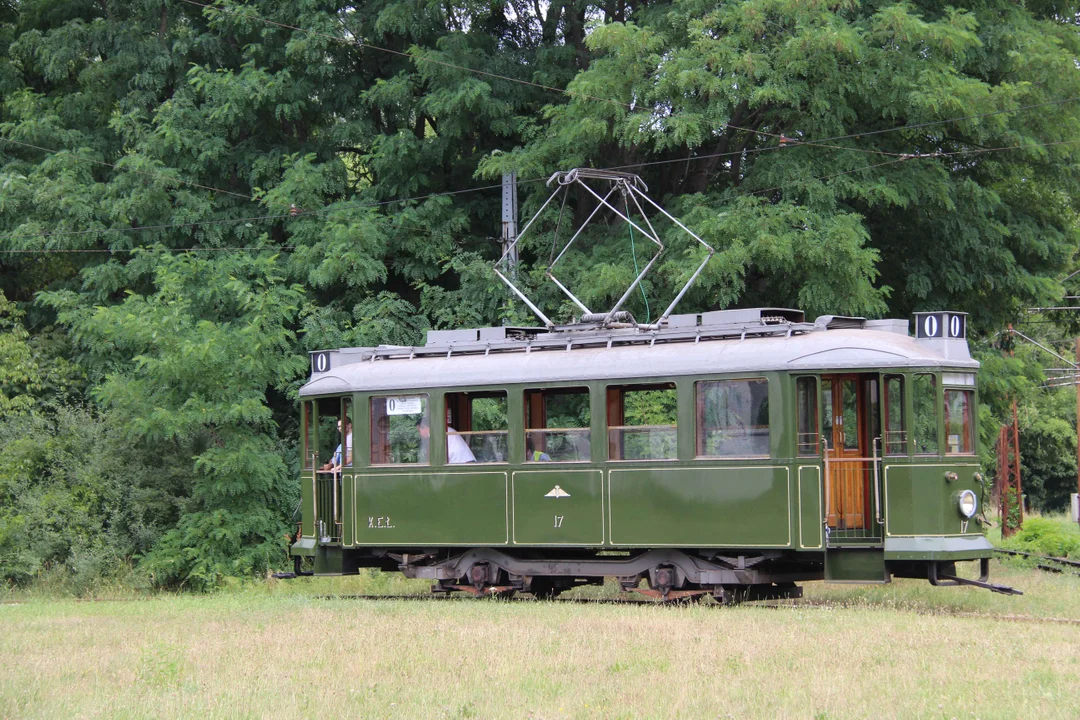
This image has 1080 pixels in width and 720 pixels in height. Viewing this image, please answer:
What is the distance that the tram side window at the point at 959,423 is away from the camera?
46.5 feet

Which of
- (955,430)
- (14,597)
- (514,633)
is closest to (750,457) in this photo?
(955,430)

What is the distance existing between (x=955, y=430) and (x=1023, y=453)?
132 ft

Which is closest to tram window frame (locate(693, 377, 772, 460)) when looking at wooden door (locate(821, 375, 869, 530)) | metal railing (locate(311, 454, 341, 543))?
wooden door (locate(821, 375, 869, 530))

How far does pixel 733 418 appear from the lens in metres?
14.5

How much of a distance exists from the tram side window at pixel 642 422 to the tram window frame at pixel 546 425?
30 centimetres

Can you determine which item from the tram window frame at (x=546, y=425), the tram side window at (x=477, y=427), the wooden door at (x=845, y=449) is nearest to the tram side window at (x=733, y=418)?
the wooden door at (x=845, y=449)

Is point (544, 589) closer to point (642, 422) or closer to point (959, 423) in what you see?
point (642, 422)

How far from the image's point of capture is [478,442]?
1641 centimetres

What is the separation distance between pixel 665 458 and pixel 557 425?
1.76m

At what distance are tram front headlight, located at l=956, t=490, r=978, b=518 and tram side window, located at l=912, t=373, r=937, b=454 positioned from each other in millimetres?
569

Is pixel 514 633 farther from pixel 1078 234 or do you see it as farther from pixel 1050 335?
pixel 1050 335

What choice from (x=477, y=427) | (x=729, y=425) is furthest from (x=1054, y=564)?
(x=477, y=427)

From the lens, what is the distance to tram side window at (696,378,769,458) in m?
14.3

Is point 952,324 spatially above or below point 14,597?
above
